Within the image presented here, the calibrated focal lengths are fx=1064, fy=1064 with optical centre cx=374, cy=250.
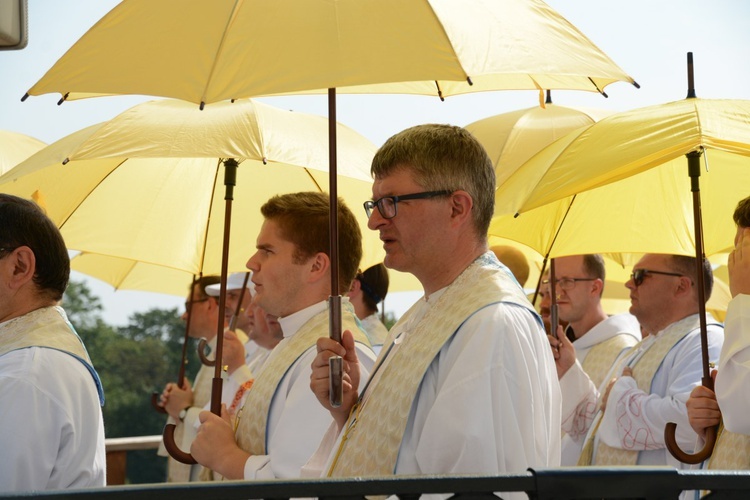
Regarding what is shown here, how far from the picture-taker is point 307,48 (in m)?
3.14

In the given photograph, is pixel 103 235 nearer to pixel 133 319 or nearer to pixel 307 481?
pixel 307 481

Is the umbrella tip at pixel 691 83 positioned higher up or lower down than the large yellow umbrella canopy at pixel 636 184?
higher up

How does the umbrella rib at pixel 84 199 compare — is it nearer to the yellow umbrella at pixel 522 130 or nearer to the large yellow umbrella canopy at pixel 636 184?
the large yellow umbrella canopy at pixel 636 184

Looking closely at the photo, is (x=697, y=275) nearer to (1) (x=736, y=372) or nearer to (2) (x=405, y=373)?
(1) (x=736, y=372)

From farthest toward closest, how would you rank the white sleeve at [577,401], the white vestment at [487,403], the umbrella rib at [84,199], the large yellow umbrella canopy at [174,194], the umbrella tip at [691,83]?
the umbrella rib at [84,199]
the white sleeve at [577,401]
the large yellow umbrella canopy at [174,194]
the umbrella tip at [691,83]
the white vestment at [487,403]

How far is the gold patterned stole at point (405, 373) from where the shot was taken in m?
2.96

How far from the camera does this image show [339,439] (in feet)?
10.6

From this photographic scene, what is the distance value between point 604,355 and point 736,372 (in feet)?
11.6

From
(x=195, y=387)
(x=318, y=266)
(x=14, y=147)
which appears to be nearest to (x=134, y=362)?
(x=195, y=387)

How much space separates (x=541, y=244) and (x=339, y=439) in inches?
108

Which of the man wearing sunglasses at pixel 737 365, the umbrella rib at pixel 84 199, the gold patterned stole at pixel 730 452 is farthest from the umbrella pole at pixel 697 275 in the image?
the umbrella rib at pixel 84 199

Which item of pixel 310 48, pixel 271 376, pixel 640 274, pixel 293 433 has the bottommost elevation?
pixel 293 433

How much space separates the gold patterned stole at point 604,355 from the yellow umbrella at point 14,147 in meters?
4.07

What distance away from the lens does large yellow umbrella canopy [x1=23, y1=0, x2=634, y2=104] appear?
3.08m
